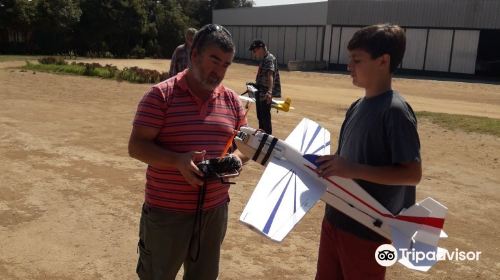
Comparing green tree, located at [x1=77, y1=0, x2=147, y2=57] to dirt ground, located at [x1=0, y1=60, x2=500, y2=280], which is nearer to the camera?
dirt ground, located at [x1=0, y1=60, x2=500, y2=280]

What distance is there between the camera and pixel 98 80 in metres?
19.7

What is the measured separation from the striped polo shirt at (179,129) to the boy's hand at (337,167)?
0.65m

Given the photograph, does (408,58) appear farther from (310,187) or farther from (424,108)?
(310,187)

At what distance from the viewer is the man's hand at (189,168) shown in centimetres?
244

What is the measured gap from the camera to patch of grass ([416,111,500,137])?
11.9 metres

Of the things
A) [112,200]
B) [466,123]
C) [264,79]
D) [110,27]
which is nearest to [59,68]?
[264,79]

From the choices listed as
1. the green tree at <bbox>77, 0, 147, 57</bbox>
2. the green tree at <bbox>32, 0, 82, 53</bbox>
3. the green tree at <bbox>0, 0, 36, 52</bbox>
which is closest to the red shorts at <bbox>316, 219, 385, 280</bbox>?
the green tree at <bbox>0, 0, 36, 52</bbox>

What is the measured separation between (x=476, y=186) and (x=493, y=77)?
3151cm

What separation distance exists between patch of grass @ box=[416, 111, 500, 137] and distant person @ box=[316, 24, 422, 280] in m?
10.3

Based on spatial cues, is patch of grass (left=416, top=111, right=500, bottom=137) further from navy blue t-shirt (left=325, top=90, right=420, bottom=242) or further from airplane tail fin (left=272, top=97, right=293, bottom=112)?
navy blue t-shirt (left=325, top=90, right=420, bottom=242)

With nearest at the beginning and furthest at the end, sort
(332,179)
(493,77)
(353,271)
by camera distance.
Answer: (353,271) < (332,179) < (493,77)

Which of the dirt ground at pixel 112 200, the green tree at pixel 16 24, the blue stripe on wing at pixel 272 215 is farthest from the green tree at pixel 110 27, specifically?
the blue stripe on wing at pixel 272 215

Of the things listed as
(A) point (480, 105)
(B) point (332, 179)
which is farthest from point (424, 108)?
(B) point (332, 179)

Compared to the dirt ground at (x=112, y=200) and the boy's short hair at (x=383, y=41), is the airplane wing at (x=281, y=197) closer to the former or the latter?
the boy's short hair at (x=383, y=41)
